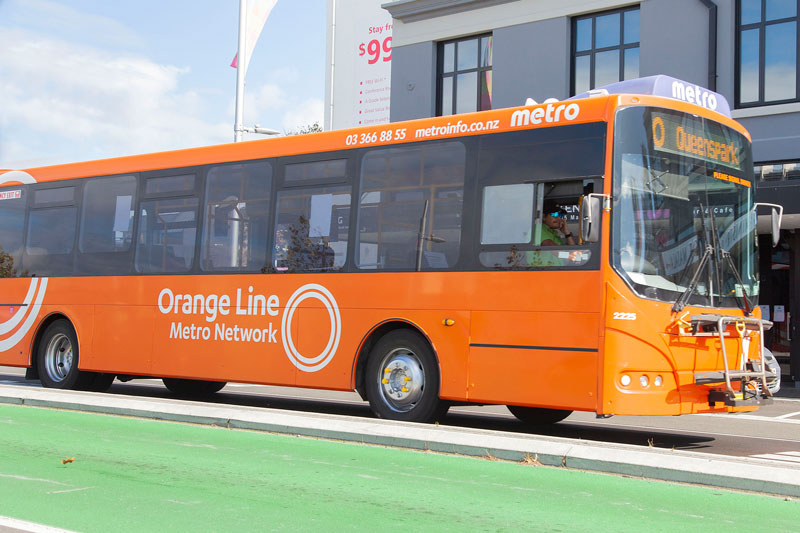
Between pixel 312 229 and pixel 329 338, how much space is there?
4.78 ft

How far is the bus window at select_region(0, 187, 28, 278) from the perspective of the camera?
1614cm

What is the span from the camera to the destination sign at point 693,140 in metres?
9.88

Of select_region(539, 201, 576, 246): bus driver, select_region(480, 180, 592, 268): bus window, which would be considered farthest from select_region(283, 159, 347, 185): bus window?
select_region(539, 201, 576, 246): bus driver

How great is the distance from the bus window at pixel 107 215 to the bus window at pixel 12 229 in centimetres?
168

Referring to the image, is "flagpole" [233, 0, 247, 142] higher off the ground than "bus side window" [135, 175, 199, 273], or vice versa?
"flagpole" [233, 0, 247, 142]

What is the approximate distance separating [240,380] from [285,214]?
2364mm

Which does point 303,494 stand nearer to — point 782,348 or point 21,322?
point 21,322

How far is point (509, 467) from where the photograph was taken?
8.09 metres

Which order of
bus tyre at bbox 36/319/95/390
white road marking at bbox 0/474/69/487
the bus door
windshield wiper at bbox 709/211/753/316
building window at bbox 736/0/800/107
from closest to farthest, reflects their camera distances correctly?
white road marking at bbox 0/474/69/487 → the bus door → windshield wiper at bbox 709/211/753/316 → bus tyre at bbox 36/319/95/390 → building window at bbox 736/0/800/107

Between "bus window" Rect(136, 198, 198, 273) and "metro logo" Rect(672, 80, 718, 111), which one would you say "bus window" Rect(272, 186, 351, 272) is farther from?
"metro logo" Rect(672, 80, 718, 111)

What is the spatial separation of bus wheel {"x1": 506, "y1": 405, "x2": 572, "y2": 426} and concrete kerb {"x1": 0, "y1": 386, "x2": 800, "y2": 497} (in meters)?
2.65

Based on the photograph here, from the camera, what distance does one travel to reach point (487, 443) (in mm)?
8711

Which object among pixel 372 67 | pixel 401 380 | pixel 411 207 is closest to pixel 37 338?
pixel 401 380

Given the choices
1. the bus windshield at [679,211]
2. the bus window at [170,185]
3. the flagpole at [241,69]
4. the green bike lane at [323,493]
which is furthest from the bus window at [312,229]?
the flagpole at [241,69]
